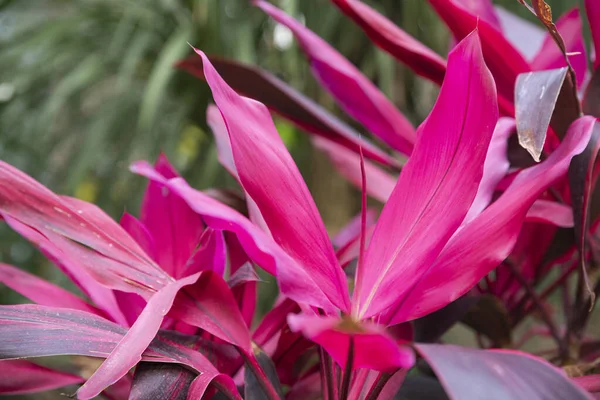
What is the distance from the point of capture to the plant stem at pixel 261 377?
0.29 metres

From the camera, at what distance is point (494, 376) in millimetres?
193

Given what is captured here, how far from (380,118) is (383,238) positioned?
7.7 inches

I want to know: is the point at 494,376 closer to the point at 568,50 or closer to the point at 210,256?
the point at 210,256

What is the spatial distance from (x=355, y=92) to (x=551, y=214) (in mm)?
182

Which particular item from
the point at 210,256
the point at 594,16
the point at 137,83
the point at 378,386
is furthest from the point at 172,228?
the point at 137,83

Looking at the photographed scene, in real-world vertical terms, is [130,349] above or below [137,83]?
above

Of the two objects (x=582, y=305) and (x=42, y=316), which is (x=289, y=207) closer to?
(x=42, y=316)

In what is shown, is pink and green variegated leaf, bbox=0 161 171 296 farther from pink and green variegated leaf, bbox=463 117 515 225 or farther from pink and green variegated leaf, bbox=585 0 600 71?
pink and green variegated leaf, bbox=585 0 600 71

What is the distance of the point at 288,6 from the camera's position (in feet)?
3.26

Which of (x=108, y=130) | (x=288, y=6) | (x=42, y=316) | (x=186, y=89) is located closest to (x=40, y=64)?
(x=108, y=130)

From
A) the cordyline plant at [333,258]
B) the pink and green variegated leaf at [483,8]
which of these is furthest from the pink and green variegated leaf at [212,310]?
the pink and green variegated leaf at [483,8]

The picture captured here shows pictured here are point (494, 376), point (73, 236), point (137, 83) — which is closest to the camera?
point (494, 376)

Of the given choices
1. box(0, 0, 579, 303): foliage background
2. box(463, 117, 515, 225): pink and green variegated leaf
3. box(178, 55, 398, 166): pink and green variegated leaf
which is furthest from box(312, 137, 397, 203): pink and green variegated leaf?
box(0, 0, 579, 303): foliage background

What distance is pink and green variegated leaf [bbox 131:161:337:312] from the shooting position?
227 mm
